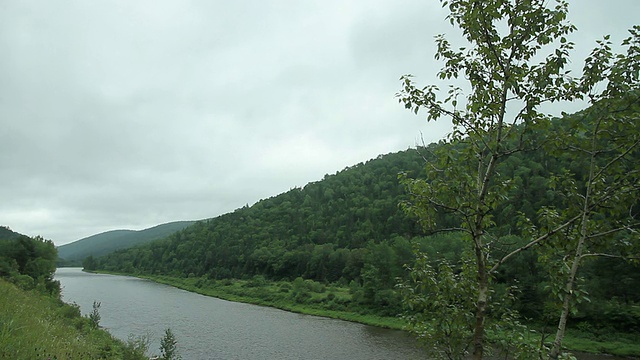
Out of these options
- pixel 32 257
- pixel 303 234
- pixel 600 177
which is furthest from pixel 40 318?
pixel 303 234

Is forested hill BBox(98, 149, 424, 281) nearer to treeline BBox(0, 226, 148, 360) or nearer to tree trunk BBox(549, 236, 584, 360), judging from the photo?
treeline BBox(0, 226, 148, 360)

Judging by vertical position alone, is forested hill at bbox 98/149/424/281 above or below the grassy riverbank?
above

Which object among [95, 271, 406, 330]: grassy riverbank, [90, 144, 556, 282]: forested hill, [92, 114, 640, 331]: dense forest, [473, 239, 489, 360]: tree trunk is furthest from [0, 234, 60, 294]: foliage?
[473, 239, 489, 360]: tree trunk

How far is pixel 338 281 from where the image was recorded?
71.1 metres

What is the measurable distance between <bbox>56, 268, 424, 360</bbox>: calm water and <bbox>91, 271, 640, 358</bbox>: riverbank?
2672 millimetres

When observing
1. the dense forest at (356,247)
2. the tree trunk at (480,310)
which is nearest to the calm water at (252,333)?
the dense forest at (356,247)

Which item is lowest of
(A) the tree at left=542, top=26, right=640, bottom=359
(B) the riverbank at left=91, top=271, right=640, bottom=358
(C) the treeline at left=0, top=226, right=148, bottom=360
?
(B) the riverbank at left=91, top=271, right=640, bottom=358

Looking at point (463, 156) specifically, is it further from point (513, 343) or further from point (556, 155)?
point (513, 343)

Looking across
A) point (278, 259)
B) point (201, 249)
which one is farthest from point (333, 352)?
point (201, 249)

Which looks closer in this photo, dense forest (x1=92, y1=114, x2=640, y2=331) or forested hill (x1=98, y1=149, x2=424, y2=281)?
dense forest (x1=92, y1=114, x2=640, y2=331)

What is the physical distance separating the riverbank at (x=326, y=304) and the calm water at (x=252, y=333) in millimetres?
2672

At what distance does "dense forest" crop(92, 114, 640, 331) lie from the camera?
33.7 m

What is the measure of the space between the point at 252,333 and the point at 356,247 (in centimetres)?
6100

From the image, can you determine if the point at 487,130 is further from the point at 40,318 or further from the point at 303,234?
the point at 303,234
